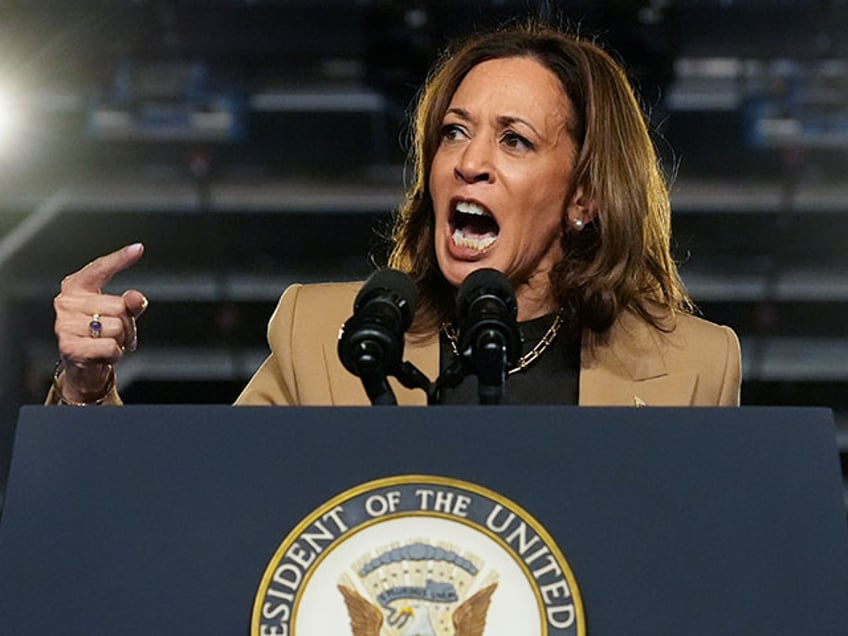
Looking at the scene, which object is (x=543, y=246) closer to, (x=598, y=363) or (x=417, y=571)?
Answer: (x=598, y=363)

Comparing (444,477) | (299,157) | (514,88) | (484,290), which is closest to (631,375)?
(514,88)

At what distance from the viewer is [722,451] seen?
37.3 inches

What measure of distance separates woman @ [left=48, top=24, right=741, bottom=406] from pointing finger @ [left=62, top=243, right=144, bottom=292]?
0.34m

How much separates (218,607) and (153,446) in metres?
0.11

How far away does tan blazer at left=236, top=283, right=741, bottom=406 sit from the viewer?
1670 mm

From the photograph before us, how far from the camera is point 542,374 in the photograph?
5.82 ft

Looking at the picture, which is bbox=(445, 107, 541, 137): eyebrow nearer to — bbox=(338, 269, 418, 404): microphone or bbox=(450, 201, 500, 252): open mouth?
bbox=(450, 201, 500, 252): open mouth

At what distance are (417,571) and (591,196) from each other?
1032 millimetres

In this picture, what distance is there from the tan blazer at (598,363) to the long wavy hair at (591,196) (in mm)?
46

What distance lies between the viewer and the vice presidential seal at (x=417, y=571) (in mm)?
894

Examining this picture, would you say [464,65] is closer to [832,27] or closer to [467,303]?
[467,303]

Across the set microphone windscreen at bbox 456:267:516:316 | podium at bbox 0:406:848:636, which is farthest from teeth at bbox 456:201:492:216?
podium at bbox 0:406:848:636

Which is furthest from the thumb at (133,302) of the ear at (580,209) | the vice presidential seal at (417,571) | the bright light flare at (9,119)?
the bright light flare at (9,119)

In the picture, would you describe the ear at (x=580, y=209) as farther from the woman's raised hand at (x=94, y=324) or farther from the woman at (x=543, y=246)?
the woman's raised hand at (x=94, y=324)
